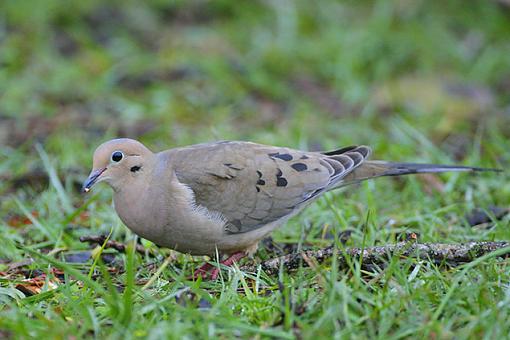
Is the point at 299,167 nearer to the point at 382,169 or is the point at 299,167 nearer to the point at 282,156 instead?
the point at 282,156

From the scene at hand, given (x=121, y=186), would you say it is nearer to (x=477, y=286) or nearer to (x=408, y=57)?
(x=477, y=286)

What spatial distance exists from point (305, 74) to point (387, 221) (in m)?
3.80

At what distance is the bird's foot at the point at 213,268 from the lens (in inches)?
155

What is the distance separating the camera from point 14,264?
13.6 ft

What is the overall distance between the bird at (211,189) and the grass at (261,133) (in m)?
0.20

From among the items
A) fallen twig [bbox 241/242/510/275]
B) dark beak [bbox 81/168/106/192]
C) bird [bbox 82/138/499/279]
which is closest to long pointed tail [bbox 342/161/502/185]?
bird [bbox 82/138/499/279]

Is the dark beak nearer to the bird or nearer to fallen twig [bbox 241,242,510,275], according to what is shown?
the bird

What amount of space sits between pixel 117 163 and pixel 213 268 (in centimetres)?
73

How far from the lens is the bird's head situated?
159 inches

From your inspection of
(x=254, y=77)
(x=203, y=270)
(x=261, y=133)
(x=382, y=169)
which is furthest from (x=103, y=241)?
(x=254, y=77)

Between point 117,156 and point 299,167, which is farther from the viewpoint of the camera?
point 299,167

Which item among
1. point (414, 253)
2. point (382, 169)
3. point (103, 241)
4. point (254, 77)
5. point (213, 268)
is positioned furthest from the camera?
point (254, 77)

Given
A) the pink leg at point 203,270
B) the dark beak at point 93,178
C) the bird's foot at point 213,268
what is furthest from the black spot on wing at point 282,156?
the dark beak at point 93,178

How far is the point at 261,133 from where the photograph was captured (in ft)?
21.8
